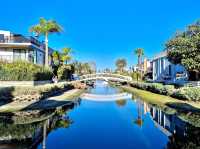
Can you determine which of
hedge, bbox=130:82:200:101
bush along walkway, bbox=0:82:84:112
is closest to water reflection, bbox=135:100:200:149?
hedge, bbox=130:82:200:101

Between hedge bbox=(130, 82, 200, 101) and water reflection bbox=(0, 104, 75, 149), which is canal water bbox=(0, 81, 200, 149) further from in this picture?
hedge bbox=(130, 82, 200, 101)

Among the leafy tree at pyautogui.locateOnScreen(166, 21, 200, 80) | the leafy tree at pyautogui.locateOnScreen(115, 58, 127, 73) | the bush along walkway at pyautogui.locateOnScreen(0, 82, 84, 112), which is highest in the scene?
the leafy tree at pyautogui.locateOnScreen(115, 58, 127, 73)

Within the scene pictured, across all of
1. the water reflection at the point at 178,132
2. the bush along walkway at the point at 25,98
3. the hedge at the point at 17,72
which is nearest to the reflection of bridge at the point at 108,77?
the hedge at the point at 17,72

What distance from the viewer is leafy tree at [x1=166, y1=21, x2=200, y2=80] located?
107ft

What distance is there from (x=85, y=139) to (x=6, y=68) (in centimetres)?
2717

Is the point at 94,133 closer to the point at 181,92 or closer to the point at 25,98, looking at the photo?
the point at 25,98

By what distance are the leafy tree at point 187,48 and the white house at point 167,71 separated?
1371 cm

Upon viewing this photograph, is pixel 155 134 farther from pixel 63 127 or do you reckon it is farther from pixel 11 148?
pixel 11 148

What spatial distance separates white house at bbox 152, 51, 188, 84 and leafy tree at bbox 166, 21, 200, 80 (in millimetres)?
13705

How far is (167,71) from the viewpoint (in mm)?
65562

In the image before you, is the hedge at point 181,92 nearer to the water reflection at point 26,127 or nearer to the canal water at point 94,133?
the canal water at point 94,133

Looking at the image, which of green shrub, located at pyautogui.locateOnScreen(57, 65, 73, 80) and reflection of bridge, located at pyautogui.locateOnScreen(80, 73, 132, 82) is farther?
reflection of bridge, located at pyautogui.locateOnScreen(80, 73, 132, 82)

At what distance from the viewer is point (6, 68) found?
1463 inches

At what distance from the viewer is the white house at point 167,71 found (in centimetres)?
5345
